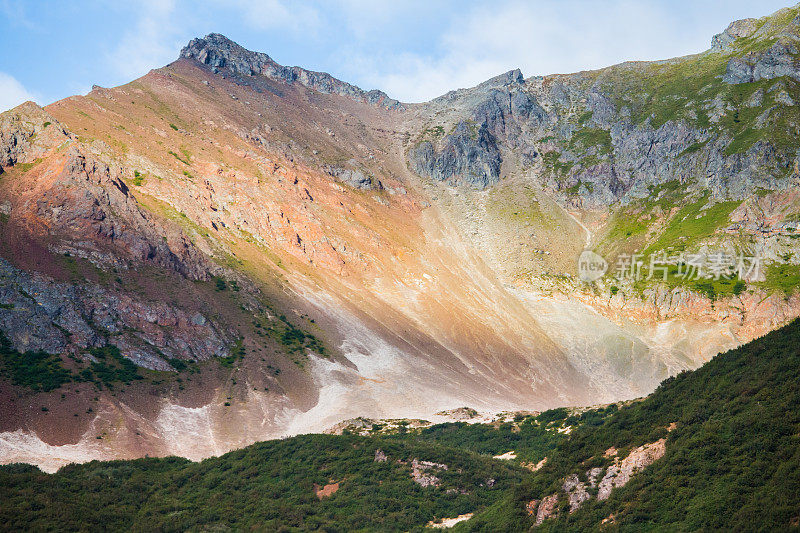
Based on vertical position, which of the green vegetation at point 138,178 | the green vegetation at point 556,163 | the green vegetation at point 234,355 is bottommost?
the green vegetation at point 234,355

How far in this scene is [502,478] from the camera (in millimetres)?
50844

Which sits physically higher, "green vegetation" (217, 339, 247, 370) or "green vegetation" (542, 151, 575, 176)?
"green vegetation" (542, 151, 575, 176)

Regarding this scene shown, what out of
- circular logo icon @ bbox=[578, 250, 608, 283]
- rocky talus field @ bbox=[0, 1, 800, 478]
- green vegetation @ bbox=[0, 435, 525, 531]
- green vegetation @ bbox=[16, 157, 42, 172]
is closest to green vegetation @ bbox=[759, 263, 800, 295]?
rocky talus field @ bbox=[0, 1, 800, 478]

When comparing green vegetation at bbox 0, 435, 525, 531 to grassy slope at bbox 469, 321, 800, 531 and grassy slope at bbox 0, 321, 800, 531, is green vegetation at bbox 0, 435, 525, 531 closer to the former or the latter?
grassy slope at bbox 0, 321, 800, 531

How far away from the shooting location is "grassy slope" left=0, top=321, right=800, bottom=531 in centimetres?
2766

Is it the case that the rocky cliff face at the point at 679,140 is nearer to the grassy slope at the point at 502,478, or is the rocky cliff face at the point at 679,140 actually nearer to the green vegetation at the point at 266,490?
the grassy slope at the point at 502,478

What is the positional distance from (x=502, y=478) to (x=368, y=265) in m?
85.5

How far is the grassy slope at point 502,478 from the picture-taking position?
27.7 metres

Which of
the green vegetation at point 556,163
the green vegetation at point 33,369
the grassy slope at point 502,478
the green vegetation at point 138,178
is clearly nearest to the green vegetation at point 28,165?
the green vegetation at point 138,178

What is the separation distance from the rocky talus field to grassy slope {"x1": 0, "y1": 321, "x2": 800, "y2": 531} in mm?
1045

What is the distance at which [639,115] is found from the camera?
18350cm

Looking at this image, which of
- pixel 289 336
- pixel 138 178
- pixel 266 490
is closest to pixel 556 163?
pixel 289 336

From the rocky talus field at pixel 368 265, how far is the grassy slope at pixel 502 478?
1045 millimetres

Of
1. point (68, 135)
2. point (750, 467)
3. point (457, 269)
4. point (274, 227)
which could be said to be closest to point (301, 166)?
point (274, 227)
